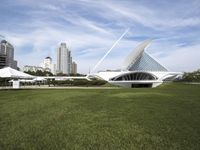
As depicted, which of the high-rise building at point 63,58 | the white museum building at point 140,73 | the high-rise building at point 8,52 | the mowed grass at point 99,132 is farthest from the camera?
the high-rise building at point 63,58

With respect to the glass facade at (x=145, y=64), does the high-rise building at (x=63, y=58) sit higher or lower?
higher

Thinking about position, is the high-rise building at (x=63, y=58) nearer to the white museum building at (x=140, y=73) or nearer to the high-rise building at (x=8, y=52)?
the high-rise building at (x=8, y=52)

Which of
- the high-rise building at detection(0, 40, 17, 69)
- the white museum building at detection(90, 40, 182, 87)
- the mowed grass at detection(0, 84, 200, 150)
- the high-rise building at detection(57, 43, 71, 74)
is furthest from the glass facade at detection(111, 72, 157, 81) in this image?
the high-rise building at detection(57, 43, 71, 74)

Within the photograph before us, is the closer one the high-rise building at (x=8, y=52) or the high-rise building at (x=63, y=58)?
A: the high-rise building at (x=8, y=52)

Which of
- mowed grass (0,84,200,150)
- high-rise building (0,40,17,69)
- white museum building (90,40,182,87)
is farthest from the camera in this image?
high-rise building (0,40,17,69)

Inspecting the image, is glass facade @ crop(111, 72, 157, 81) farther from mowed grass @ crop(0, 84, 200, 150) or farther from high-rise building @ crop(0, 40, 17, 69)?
high-rise building @ crop(0, 40, 17, 69)

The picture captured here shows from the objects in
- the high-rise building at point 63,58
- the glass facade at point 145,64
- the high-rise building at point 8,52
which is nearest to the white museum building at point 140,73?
the glass facade at point 145,64

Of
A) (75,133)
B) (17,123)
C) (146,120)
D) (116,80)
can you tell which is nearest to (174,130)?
(146,120)

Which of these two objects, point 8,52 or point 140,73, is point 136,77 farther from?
point 8,52

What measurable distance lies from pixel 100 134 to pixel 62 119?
7.14ft

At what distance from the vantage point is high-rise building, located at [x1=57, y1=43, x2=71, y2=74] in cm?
13045

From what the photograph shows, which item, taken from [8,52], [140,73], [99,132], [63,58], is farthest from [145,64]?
[8,52]

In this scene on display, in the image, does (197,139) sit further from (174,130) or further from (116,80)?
(116,80)

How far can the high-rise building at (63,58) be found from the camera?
428 feet
